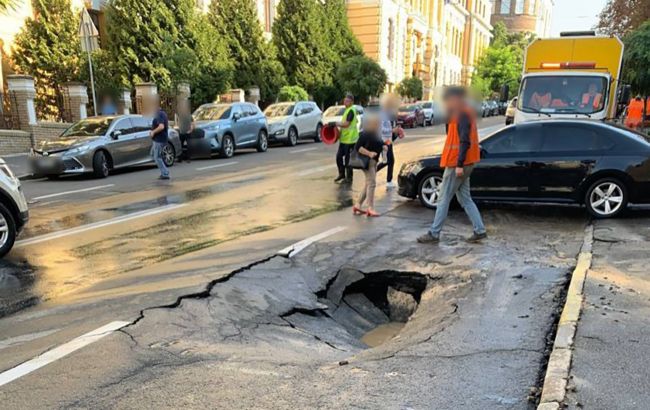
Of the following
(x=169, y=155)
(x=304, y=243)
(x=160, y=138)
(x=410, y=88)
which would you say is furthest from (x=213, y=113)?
(x=410, y=88)

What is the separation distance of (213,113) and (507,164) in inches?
487

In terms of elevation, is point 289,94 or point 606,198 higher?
point 289,94

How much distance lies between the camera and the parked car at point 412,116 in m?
33.1

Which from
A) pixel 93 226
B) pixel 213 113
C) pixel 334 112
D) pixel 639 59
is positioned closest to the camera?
pixel 93 226

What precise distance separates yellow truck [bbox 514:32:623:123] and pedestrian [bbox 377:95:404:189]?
2977 mm

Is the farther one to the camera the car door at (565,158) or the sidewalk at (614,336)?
the car door at (565,158)

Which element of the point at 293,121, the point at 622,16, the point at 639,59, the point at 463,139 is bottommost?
the point at 293,121

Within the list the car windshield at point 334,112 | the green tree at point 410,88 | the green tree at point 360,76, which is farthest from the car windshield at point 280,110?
the green tree at point 410,88

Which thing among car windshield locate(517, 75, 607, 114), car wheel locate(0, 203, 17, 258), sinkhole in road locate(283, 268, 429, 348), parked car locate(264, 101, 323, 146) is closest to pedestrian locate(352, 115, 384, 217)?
sinkhole in road locate(283, 268, 429, 348)

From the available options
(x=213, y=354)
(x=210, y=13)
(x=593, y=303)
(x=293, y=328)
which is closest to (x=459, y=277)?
(x=593, y=303)

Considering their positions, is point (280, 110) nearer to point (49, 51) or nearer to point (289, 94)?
point (289, 94)

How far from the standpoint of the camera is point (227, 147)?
1778cm

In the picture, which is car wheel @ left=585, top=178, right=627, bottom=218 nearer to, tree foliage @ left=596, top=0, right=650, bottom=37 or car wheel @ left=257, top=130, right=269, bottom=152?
car wheel @ left=257, top=130, right=269, bottom=152

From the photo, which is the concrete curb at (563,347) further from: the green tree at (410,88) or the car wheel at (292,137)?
the green tree at (410,88)
